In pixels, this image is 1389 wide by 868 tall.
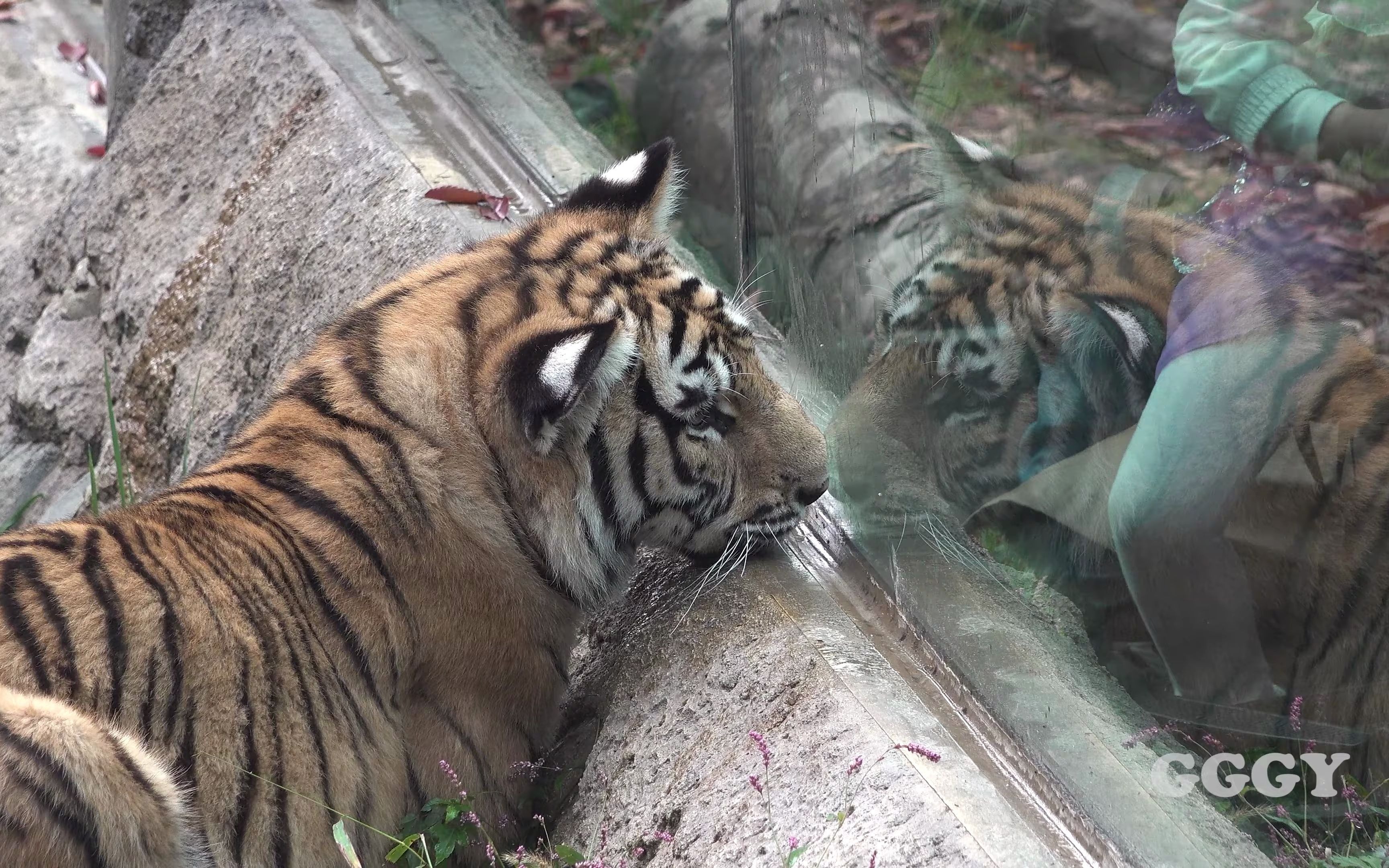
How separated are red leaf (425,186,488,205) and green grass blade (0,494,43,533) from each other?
165 cm

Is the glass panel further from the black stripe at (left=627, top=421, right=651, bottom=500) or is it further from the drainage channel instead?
the black stripe at (left=627, top=421, right=651, bottom=500)

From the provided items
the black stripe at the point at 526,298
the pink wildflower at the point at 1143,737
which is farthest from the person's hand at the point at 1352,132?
the black stripe at the point at 526,298

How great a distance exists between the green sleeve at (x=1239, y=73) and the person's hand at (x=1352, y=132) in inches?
0.5

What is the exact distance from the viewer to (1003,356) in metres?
2.11

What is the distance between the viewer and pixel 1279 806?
1627 millimetres

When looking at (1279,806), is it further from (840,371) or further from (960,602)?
(840,371)

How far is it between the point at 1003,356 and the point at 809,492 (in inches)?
25.7

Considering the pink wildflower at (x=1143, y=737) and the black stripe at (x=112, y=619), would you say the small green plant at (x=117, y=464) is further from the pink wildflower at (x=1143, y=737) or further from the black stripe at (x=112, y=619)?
the pink wildflower at (x=1143, y=737)

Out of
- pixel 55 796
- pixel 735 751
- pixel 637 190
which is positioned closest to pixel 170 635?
pixel 55 796

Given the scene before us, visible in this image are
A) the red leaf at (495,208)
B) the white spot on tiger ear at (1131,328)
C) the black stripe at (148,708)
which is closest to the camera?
the white spot on tiger ear at (1131,328)

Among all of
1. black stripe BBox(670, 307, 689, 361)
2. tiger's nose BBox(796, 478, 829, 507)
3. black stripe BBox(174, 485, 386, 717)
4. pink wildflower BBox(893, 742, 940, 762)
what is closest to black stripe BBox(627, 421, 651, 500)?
black stripe BBox(670, 307, 689, 361)

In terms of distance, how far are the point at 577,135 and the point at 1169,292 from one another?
318 centimetres

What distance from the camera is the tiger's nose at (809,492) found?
104 inches

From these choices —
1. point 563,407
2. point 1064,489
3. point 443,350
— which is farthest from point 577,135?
point 1064,489
